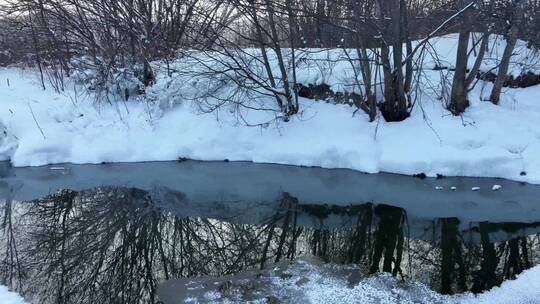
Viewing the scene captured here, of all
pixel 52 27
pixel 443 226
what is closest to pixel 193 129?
pixel 52 27

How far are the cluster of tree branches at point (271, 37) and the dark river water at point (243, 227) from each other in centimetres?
255

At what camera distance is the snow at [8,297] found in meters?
5.29

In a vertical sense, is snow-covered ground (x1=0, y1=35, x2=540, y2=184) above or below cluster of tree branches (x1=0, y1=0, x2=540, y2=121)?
below

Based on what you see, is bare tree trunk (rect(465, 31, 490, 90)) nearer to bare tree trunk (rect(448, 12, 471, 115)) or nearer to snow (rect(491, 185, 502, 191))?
bare tree trunk (rect(448, 12, 471, 115))

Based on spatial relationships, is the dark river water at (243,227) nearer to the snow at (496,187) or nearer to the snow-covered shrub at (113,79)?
the snow at (496,187)

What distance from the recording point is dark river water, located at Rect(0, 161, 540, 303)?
19.4ft

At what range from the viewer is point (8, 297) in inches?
214

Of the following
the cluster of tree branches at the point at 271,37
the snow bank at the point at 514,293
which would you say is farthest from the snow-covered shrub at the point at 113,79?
the snow bank at the point at 514,293

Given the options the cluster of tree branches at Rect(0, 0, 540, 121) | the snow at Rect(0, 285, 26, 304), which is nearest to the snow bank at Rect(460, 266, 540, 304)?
the snow at Rect(0, 285, 26, 304)

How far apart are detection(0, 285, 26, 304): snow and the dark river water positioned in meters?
0.11

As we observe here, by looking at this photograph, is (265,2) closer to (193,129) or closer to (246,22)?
(246,22)

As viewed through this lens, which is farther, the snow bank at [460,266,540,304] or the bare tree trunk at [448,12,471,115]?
the bare tree trunk at [448,12,471,115]

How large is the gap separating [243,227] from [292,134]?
15.3ft

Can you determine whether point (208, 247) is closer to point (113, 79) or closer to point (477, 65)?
point (477, 65)
